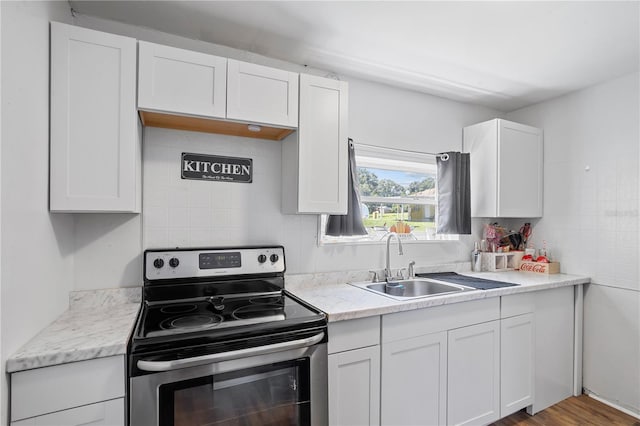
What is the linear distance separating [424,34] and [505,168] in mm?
1408

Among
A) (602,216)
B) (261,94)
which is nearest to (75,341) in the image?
(261,94)

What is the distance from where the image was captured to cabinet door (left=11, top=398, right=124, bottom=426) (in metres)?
1.10

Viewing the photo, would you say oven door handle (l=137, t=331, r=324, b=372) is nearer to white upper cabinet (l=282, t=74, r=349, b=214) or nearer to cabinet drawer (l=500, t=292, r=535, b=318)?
white upper cabinet (l=282, t=74, r=349, b=214)

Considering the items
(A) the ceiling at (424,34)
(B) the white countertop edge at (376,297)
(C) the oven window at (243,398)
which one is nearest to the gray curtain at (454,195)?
(B) the white countertop edge at (376,297)

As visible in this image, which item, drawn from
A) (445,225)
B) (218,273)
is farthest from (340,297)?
(445,225)

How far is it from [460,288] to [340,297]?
0.86m

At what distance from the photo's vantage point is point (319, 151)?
196cm

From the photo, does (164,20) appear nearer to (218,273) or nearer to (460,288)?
(218,273)

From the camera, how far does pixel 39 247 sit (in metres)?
1.29

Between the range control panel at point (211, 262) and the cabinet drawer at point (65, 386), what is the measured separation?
0.61 m

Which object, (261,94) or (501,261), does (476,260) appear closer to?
(501,261)

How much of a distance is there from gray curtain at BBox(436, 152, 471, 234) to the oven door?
5.52 feet

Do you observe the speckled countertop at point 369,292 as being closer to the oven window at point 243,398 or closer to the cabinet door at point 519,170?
the oven window at point 243,398

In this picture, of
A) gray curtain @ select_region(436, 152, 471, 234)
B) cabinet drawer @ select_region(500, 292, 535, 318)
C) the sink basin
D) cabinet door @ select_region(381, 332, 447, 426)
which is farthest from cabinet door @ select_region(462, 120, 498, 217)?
cabinet door @ select_region(381, 332, 447, 426)
